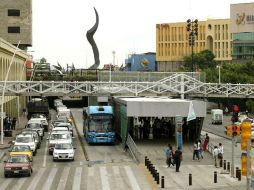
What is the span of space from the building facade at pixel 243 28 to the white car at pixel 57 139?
328 ft

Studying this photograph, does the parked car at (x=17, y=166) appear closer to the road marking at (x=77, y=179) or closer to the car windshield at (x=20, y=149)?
the road marking at (x=77, y=179)

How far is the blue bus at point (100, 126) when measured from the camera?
5353cm

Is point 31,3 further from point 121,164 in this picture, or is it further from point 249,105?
point 121,164

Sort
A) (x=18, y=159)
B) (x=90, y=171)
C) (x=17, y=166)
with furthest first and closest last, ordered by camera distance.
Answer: (x=90, y=171) < (x=18, y=159) < (x=17, y=166)

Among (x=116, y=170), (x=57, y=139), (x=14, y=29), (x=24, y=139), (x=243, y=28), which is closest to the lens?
(x=116, y=170)

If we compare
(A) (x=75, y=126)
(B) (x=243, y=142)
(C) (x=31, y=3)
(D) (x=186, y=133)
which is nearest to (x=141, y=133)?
(D) (x=186, y=133)

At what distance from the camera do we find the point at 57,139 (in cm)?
4953

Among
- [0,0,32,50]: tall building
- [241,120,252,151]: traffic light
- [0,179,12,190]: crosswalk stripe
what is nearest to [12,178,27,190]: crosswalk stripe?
[0,179,12,190]: crosswalk stripe

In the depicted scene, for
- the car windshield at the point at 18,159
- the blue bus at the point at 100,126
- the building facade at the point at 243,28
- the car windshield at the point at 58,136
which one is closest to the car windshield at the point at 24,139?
the car windshield at the point at 58,136

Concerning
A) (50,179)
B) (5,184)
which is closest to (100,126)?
(50,179)

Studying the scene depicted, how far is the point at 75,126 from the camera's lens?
258 ft

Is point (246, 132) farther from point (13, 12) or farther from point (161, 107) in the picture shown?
point (13, 12)

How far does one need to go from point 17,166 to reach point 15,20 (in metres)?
84.6

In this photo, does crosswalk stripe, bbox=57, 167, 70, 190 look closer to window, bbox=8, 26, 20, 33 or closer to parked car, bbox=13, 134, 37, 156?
parked car, bbox=13, 134, 37, 156
